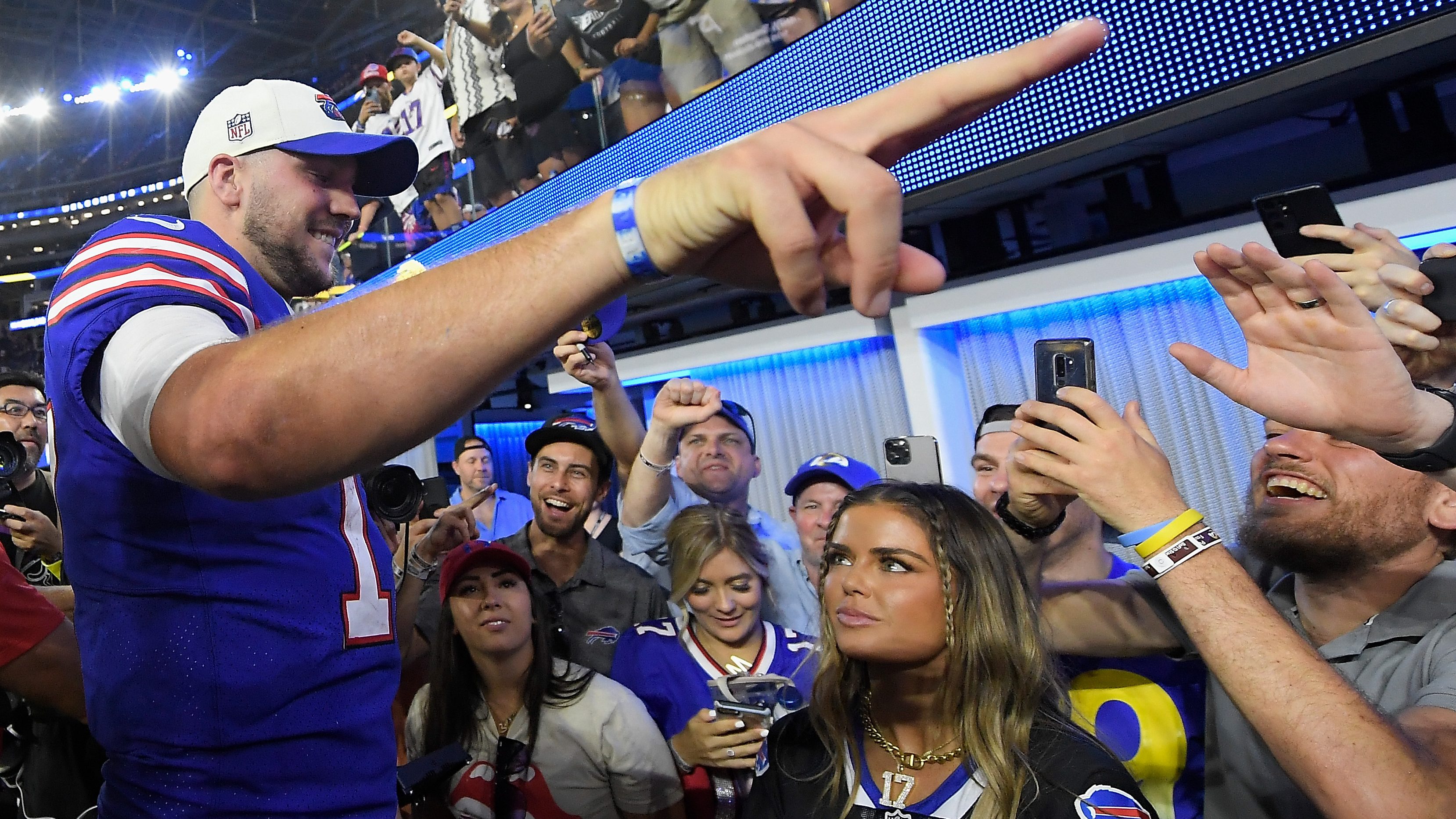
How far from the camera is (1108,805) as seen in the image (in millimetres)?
1448

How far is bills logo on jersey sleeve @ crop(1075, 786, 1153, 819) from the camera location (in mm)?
1432

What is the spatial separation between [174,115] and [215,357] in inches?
654

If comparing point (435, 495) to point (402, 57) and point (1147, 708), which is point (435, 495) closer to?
point (1147, 708)

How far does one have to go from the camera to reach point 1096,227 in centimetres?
480

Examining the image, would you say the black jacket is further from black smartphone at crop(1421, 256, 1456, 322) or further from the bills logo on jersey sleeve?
black smartphone at crop(1421, 256, 1456, 322)

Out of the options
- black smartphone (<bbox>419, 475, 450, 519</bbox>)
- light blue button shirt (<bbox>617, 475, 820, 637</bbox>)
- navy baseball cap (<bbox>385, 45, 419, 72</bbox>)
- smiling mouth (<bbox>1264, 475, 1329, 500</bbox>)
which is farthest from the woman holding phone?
navy baseball cap (<bbox>385, 45, 419, 72</bbox>)

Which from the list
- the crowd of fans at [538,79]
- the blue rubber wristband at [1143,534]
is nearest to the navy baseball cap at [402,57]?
the crowd of fans at [538,79]

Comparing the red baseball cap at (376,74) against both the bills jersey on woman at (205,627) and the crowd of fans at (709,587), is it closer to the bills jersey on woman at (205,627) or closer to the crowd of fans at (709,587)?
the crowd of fans at (709,587)

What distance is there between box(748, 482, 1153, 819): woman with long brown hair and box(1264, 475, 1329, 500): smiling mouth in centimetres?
53

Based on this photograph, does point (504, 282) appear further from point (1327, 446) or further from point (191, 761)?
point (1327, 446)

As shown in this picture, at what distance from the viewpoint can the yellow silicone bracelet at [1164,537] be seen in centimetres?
135

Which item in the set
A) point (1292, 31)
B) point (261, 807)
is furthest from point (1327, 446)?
point (1292, 31)

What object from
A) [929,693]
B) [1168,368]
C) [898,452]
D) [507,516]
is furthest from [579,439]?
[1168,368]

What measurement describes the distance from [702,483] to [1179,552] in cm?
230
